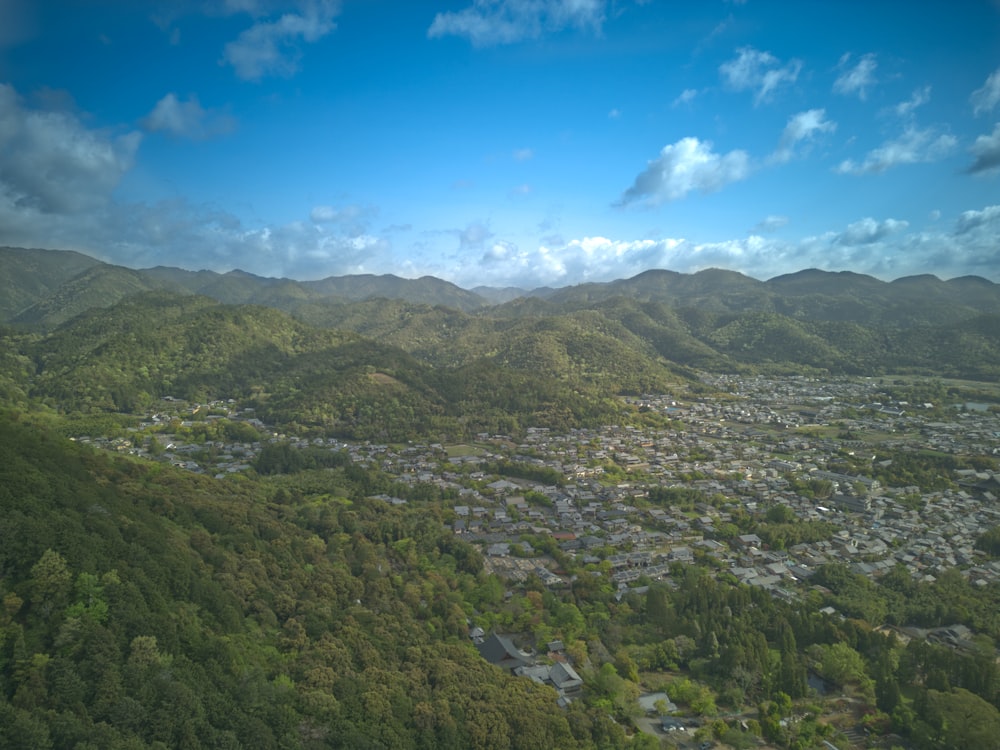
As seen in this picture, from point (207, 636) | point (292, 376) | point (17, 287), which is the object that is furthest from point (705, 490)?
point (17, 287)

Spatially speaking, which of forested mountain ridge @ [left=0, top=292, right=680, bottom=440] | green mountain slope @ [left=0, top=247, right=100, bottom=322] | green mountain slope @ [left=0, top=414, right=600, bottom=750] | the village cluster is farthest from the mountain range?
green mountain slope @ [left=0, top=414, right=600, bottom=750]

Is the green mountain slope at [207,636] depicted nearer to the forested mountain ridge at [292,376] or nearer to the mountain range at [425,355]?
the forested mountain ridge at [292,376]

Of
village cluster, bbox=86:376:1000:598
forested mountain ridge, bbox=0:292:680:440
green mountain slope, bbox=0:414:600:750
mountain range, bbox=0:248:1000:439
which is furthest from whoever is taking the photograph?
mountain range, bbox=0:248:1000:439

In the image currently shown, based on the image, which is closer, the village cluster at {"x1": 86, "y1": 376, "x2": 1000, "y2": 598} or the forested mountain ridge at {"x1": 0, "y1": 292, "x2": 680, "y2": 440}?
the village cluster at {"x1": 86, "y1": 376, "x2": 1000, "y2": 598}

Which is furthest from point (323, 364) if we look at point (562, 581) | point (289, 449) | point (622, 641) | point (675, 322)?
point (675, 322)

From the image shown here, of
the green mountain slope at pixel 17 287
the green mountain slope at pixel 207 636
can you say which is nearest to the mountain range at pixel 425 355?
the green mountain slope at pixel 17 287

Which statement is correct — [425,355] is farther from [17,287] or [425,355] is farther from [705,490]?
[17,287]

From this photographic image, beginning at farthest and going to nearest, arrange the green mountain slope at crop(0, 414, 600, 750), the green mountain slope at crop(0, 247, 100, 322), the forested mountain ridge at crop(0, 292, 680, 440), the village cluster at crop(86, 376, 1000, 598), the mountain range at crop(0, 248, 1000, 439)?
the green mountain slope at crop(0, 247, 100, 322), the mountain range at crop(0, 248, 1000, 439), the forested mountain ridge at crop(0, 292, 680, 440), the village cluster at crop(86, 376, 1000, 598), the green mountain slope at crop(0, 414, 600, 750)

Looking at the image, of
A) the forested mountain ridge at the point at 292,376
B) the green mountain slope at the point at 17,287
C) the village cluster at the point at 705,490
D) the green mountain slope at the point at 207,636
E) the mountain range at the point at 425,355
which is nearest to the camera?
the green mountain slope at the point at 207,636

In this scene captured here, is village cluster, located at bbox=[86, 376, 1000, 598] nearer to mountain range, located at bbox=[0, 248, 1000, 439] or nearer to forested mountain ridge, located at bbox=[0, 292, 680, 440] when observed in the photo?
forested mountain ridge, located at bbox=[0, 292, 680, 440]

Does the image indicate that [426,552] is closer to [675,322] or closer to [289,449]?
[289,449]

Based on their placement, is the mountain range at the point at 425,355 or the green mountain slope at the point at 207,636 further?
the mountain range at the point at 425,355
